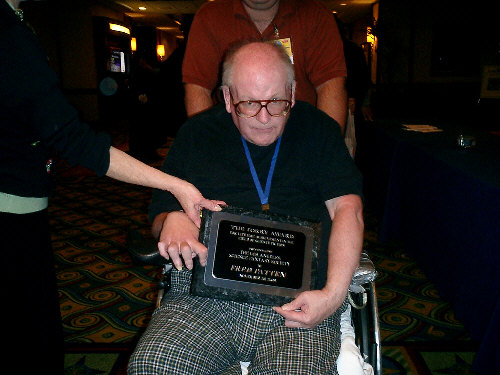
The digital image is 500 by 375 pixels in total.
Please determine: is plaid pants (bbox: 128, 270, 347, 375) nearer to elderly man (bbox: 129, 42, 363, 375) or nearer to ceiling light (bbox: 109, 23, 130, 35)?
Result: elderly man (bbox: 129, 42, 363, 375)

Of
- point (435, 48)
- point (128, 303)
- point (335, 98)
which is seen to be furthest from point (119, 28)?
point (335, 98)

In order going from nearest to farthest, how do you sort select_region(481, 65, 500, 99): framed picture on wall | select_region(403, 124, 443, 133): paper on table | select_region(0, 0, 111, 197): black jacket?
1. select_region(0, 0, 111, 197): black jacket
2. select_region(403, 124, 443, 133): paper on table
3. select_region(481, 65, 500, 99): framed picture on wall

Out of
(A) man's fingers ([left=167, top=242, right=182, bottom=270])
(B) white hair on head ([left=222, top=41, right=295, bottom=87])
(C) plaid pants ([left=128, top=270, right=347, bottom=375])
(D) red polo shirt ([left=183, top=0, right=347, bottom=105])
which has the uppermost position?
(D) red polo shirt ([left=183, top=0, right=347, bottom=105])

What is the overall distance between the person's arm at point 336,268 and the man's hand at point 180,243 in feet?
0.90

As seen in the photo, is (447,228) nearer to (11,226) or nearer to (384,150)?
(384,150)

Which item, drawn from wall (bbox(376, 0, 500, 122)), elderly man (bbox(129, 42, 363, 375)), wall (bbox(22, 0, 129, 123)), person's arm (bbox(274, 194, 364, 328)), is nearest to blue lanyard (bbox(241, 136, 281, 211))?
elderly man (bbox(129, 42, 363, 375))

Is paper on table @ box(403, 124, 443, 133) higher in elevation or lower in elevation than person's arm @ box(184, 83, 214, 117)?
lower

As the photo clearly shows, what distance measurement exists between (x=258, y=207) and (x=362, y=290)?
0.42 meters

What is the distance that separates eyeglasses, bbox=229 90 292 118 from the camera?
1.37 metres

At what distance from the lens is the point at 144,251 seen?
1.19 meters

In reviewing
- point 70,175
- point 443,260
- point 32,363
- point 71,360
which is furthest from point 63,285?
point 70,175

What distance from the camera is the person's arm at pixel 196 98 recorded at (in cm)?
192

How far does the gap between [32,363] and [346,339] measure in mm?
887

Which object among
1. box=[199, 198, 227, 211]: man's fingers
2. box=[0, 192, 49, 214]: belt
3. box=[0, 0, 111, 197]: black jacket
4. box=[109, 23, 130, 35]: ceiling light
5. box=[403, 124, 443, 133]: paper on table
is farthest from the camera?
box=[109, 23, 130, 35]: ceiling light
